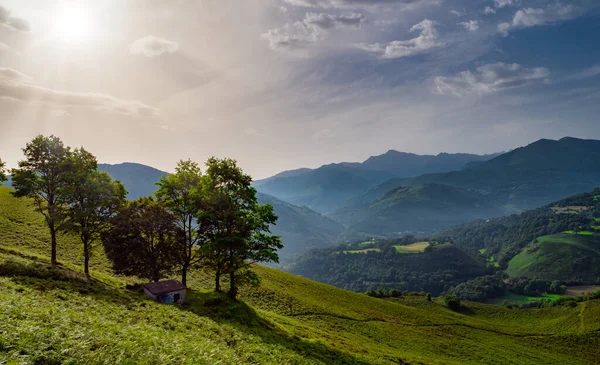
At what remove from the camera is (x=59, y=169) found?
1587 inches

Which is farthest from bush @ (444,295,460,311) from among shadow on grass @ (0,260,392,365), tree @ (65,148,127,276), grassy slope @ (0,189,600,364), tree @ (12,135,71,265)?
tree @ (12,135,71,265)

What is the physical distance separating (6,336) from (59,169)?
34899 mm

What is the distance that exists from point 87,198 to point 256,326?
28.9m

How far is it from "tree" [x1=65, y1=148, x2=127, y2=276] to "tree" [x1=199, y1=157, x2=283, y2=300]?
14070 millimetres

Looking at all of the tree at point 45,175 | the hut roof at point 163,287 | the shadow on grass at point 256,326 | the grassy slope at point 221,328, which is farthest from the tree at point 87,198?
the shadow on grass at point 256,326

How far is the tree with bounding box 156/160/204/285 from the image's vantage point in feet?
136

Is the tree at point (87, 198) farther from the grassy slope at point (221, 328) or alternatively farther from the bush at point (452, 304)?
the bush at point (452, 304)

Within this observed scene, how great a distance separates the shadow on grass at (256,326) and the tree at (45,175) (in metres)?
22.3

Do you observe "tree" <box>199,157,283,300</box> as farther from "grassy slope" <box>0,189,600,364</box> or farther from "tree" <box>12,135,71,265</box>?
"tree" <box>12,135,71,265</box>

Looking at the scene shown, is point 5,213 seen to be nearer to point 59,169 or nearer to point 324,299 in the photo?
point 59,169

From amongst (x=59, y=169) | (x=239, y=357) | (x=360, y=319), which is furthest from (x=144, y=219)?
(x=360, y=319)

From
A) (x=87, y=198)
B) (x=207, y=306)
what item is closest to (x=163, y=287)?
(x=207, y=306)

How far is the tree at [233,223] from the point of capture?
3847cm

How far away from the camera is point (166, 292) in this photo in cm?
3581
